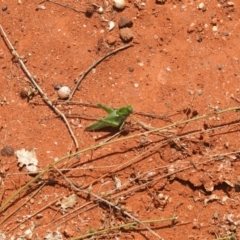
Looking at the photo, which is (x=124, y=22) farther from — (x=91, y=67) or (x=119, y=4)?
(x=91, y=67)

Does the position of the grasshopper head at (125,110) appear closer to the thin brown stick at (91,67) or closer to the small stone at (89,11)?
the thin brown stick at (91,67)

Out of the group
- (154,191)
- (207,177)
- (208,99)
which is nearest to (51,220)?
(154,191)

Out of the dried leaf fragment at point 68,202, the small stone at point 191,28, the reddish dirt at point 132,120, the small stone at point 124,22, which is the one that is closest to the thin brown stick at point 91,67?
the reddish dirt at point 132,120

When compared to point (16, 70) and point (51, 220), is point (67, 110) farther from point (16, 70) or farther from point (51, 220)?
point (51, 220)

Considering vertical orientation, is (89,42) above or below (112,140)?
above

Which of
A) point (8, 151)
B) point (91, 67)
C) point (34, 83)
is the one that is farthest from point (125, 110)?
point (8, 151)

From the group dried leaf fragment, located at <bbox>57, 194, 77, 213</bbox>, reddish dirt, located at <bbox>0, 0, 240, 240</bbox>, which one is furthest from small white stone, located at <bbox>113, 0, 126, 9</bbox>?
dried leaf fragment, located at <bbox>57, 194, 77, 213</bbox>
